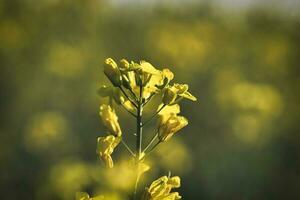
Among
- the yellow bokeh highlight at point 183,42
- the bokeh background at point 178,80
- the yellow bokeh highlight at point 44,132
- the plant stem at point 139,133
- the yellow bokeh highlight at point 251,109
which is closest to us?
the plant stem at point 139,133

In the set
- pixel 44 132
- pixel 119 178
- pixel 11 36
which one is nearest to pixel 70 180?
pixel 119 178

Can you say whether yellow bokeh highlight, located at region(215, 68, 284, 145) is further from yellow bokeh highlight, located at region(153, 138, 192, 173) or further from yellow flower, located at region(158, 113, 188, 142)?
yellow flower, located at region(158, 113, 188, 142)

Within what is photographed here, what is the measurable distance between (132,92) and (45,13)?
26.4 feet

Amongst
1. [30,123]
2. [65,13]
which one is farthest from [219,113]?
[65,13]

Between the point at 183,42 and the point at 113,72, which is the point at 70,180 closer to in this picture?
the point at 113,72

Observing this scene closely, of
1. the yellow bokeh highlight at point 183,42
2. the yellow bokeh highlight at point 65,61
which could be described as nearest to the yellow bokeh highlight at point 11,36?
the yellow bokeh highlight at point 65,61

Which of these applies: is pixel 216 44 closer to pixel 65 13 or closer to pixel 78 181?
pixel 65 13

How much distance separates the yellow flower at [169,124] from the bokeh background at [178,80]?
106cm

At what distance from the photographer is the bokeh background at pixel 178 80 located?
265 inches

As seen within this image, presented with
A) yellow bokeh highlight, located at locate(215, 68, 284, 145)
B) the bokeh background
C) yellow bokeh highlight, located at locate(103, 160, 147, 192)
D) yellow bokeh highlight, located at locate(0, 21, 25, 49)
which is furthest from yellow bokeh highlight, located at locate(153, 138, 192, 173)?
yellow bokeh highlight, located at locate(0, 21, 25, 49)

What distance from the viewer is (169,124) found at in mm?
2516

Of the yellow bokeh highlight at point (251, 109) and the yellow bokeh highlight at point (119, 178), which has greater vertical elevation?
the yellow bokeh highlight at point (119, 178)

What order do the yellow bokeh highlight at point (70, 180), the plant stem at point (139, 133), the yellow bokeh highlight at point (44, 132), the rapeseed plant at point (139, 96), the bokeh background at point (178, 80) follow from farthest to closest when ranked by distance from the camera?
the yellow bokeh highlight at point (44, 132) < the bokeh background at point (178, 80) < the yellow bokeh highlight at point (70, 180) < the rapeseed plant at point (139, 96) < the plant stem at point (139, 133)

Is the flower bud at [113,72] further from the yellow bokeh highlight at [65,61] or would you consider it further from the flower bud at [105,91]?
the yellow bokeh highlight at [65,61]
